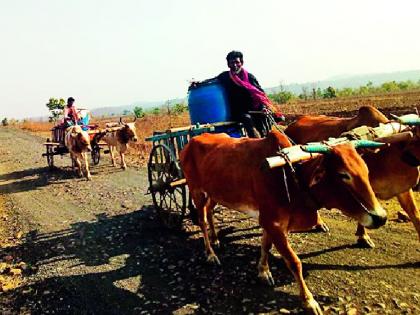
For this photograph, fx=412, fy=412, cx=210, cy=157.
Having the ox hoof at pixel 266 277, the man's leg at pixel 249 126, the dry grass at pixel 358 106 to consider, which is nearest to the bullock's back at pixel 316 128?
the man's leg at pixel 249 126

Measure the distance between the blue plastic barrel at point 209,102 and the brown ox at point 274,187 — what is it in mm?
1390

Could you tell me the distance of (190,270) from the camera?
6023 mm

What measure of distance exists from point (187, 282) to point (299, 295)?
161cm

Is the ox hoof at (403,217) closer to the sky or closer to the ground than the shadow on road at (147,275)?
closer to the sky

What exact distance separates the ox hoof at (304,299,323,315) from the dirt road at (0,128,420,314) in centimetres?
22

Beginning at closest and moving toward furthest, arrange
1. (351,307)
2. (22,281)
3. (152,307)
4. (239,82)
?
(351,307) → (152,307) → (22,281) → (239,82)

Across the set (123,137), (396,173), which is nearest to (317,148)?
(396,173)

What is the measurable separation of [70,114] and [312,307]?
47.6 feet

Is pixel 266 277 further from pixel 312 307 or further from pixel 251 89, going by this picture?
pixel 251 89

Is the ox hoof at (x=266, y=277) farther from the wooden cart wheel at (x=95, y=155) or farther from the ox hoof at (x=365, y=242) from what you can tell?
the wooden cart wheel at (x=95, y=155)

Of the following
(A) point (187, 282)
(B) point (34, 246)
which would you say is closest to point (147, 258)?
(A) point (187, 282)

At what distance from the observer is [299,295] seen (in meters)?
4.80

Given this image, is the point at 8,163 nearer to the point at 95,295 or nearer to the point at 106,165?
the point at 106,165

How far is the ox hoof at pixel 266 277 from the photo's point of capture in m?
5.25
